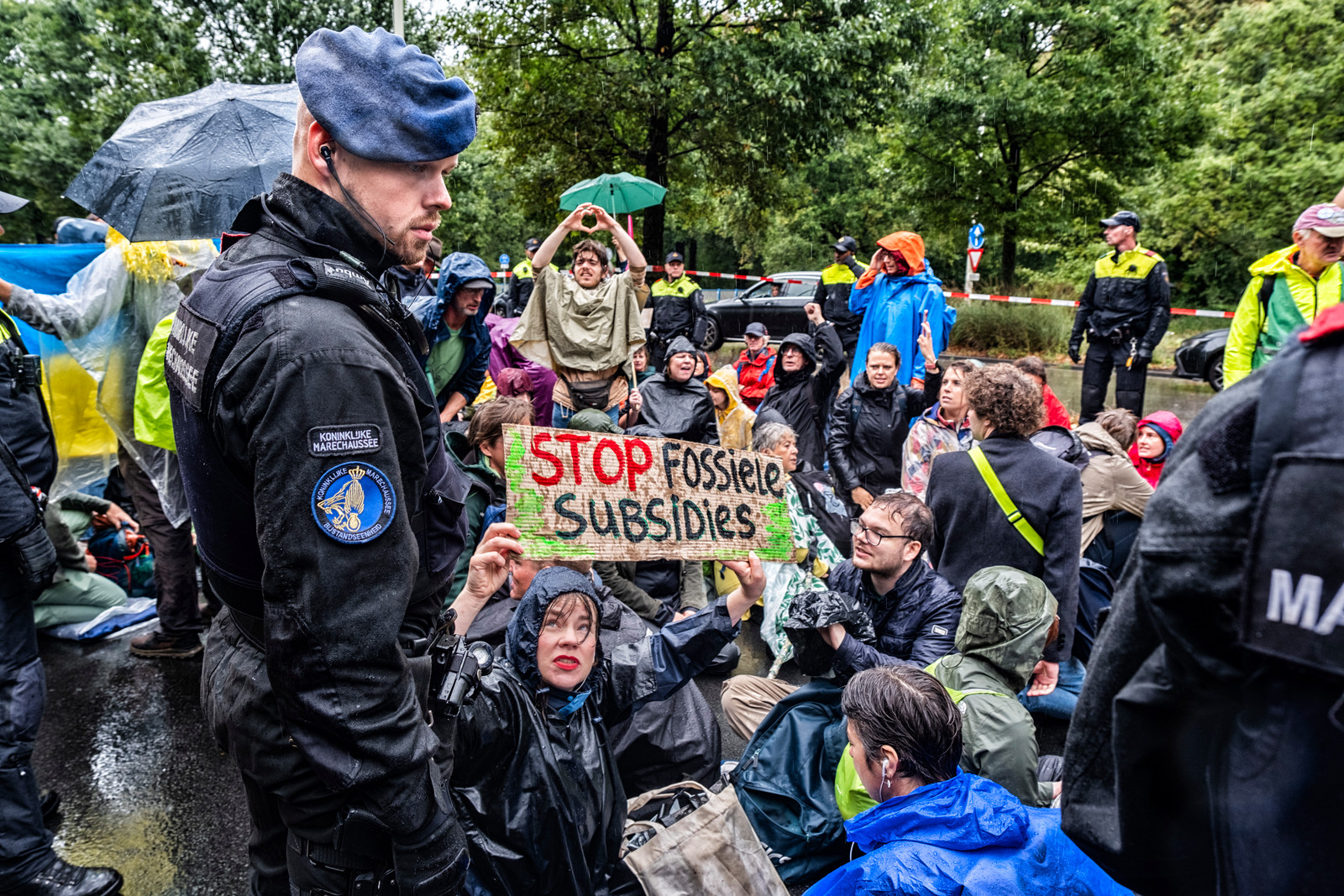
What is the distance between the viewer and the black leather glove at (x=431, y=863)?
146 cm

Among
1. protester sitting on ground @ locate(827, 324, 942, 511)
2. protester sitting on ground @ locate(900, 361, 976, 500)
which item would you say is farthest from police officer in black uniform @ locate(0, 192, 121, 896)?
protester sitting on ground @ locate(827, 324, 942, 511)

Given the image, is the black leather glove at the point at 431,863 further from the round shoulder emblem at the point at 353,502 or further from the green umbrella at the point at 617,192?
the green umbrella at the point at 617,192

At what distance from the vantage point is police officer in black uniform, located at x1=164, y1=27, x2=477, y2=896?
52.4 inches

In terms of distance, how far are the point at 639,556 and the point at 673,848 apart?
0.89m

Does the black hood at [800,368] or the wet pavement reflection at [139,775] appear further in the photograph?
the black hood at [800,368]

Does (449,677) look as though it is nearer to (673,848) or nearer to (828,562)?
(673,848)

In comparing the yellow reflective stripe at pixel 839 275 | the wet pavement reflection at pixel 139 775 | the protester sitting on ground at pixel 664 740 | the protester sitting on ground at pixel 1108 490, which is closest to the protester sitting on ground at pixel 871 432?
the protester sitting on ground at pixel 1108 490

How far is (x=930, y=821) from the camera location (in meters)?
2.12

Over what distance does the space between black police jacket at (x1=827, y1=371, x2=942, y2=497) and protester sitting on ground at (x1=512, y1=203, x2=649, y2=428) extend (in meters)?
1.59

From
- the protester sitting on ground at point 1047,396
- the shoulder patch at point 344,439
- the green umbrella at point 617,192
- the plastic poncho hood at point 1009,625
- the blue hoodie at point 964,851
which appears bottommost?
the blue hoodie at point 964,851

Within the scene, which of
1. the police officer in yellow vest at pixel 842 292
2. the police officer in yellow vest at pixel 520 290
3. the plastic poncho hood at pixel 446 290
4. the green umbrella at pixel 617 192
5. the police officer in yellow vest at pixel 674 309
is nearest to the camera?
the plastic poncho hood at pixel 446 290

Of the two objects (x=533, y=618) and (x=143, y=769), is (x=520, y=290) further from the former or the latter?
(x=533, y=618)

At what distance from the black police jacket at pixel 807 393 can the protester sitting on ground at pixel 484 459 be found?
2.76m

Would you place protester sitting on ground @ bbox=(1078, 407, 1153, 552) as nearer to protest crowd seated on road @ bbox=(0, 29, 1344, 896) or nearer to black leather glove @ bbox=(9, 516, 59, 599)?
protest crowd seated on road @ bbox=(0, 29, 1344, 896)
